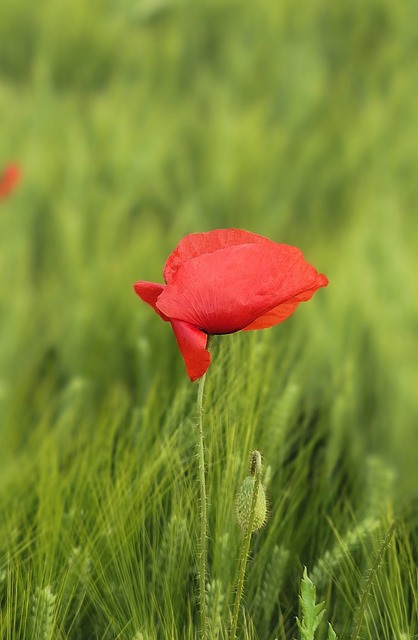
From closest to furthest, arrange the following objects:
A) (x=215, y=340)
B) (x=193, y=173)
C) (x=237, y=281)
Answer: (x=237, y=281)
(x=215, y=340)
(x=193, y=173)

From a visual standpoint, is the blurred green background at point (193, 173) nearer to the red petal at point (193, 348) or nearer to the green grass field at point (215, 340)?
the green grass field at point (215, 340)

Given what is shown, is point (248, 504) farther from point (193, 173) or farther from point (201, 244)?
point (193, 173)

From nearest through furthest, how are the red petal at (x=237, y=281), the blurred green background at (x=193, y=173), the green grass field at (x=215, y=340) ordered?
the red petal at (x=237, y=281), the green grass field at (x=215, y=340), the blurred green background at (x=193, y=173)

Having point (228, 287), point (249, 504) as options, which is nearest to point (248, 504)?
point (249, 504)

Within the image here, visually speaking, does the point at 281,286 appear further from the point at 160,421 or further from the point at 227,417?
the point at 160,421

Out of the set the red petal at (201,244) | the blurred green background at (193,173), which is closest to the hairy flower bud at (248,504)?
the red petal at (201,244)

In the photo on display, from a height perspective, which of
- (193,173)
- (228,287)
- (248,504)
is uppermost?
(193,173)
